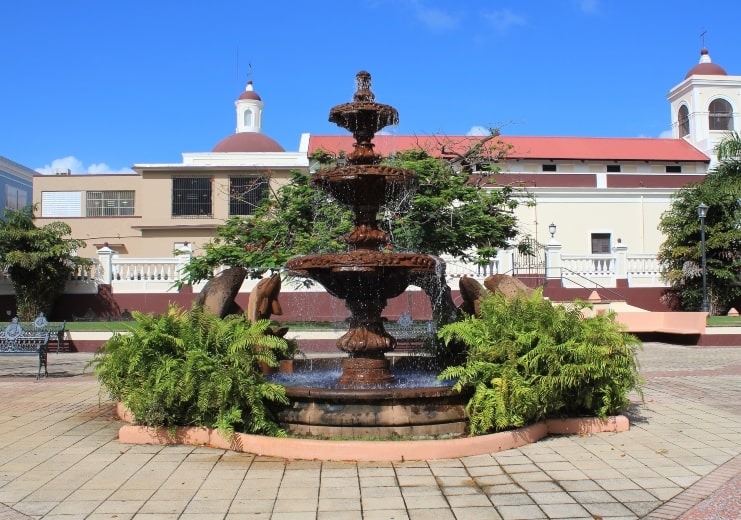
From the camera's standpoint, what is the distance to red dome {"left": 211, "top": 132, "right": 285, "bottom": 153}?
36.8 meters

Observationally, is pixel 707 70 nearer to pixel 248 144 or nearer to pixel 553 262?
pixel 553 262

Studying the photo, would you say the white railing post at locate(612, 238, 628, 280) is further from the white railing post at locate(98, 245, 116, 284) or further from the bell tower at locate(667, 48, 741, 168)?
the white railing post at locate(98, 245, 116, 284)

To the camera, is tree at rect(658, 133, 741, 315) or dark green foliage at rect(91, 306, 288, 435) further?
tree at rect(658, 133, 741, 315)

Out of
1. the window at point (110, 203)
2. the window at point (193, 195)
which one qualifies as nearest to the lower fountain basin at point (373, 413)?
the window at point (193, 195)

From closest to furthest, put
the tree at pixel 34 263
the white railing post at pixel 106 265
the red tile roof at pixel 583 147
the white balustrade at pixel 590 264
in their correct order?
the tree at pixel 34 263 < the white railing post at pixel 106 265 < the white balustrade at pixel 590 264 < the red tile roof at pixel 583 147

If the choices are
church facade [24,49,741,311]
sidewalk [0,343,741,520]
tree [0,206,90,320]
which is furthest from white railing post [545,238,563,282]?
sidewalk [0,343,741,520]

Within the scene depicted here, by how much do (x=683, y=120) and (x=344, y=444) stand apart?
128ft

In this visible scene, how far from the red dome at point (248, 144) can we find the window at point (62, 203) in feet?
24.8

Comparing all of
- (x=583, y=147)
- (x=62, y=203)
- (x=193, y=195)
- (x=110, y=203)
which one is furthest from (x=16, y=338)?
(x=583, y=147)

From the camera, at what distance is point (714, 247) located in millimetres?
25109

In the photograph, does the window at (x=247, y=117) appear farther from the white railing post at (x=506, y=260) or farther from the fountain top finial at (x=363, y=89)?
the fountain top finial at (x=363, y=89)

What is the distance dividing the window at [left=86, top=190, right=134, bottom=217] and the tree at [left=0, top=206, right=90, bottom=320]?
13284mm

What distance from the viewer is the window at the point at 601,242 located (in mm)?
33781

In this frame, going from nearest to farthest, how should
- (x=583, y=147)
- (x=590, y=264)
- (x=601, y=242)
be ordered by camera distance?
(x=590, y=264), (x=601, y=242), (x=583, y=147)
